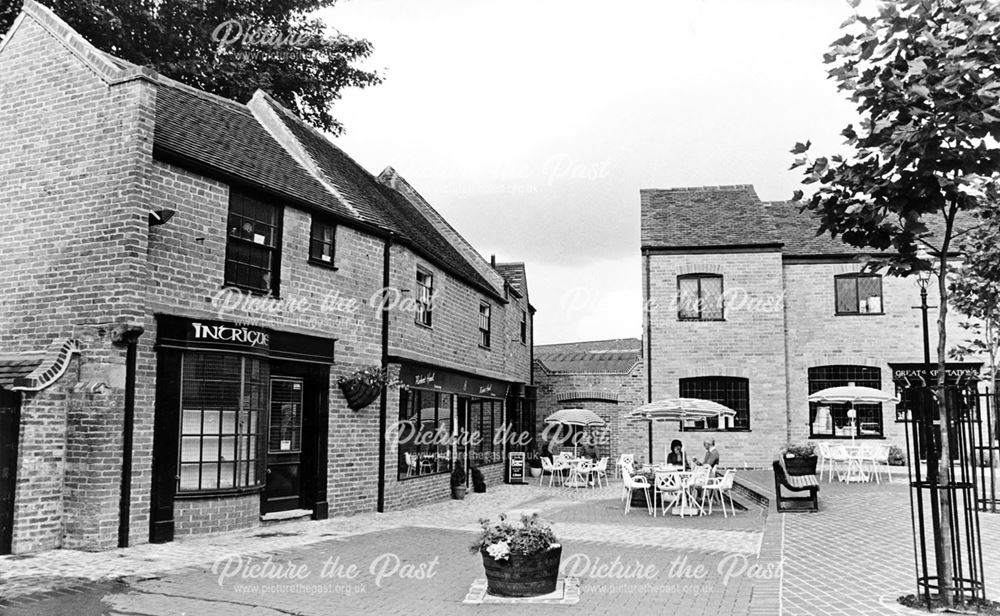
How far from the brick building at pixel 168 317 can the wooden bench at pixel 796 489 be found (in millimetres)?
6977

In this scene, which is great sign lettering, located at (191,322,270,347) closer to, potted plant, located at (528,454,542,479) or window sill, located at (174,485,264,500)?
window sill, located at (174,485,264,500)

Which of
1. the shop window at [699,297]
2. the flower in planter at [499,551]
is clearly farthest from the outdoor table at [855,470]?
the flower in planter at [499,551]

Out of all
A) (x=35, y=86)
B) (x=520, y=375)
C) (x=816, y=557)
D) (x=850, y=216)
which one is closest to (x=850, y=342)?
(x=520, y=375)

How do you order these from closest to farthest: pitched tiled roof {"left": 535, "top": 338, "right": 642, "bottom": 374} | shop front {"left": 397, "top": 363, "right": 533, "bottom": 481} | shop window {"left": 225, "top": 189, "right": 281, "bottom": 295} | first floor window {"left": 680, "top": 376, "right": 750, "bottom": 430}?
shop window {"left": 225, "top": 189, "right": 281, "bottom": 295}, shop front {"left": 397, "top": 363, "right": 533, "bottom": 481}, first floor window {"left": 680, "top": 376, "right": 750, "bottom": 430}, pitched tiled roof {"left": 535, "top": 338, "right": 642, "bottom": 374}

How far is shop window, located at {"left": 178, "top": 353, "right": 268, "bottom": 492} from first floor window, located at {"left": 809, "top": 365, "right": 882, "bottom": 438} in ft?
57.3

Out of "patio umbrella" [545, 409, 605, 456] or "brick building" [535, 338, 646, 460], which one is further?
"brick building" [535, 338, 646, 460]

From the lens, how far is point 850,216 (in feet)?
25.5

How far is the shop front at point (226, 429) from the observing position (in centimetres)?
1136

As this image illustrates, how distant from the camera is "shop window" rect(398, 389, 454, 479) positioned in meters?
16.8

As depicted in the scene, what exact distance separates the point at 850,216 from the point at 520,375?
1947 centimetres

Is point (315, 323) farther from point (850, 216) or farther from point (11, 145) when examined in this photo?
point (850, 216)

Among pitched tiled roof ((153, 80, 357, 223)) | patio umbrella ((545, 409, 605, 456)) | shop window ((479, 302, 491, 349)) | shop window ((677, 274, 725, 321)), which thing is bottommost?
patio umbrella ((545, 409, 605, 456))

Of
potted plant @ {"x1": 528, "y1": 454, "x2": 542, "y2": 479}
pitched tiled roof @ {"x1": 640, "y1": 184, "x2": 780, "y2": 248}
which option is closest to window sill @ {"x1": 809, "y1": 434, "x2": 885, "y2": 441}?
pitched tiled roof @ {"x1": 640, "y1": 184, "x2": 780, "y2": 248}

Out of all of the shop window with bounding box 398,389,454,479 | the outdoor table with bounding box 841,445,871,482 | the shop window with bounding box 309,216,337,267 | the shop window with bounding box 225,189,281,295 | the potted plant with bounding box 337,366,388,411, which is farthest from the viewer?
the outdoor table with bounding box 841,445,871,482
